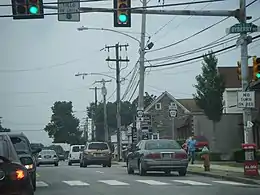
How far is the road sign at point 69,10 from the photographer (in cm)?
1933

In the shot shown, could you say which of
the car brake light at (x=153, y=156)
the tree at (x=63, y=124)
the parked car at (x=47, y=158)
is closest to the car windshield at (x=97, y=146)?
the parked car at (x=47, y=158)

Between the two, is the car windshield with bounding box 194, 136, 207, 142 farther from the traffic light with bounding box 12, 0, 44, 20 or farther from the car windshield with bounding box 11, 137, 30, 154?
the car windshield with bounding box 11, 137, 30, 154

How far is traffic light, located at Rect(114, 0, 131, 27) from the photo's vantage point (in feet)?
62.1

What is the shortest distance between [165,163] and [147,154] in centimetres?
79

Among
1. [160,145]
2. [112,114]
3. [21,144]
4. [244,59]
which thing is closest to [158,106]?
[112,114]

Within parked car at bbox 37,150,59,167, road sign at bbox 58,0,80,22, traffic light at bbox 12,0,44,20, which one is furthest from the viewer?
parked car at bbox 37,150,59,167

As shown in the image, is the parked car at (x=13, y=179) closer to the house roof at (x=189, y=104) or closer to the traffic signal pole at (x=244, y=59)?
the traffic signal pole at (x=244, y=59)

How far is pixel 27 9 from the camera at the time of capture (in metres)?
18.4

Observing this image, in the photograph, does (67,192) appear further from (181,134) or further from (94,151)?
(181,134)

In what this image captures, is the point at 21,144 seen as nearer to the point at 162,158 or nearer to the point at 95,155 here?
the point at 162,158

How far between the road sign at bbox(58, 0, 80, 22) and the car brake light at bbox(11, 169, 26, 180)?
35.8 feet

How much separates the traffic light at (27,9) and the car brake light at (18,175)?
32.8 ft

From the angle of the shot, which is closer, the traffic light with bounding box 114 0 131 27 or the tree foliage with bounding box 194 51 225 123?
the traffic light with bounding box 114 0 131 27

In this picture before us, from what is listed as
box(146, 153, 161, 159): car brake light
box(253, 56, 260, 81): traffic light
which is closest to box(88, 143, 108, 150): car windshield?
box(146, 153, 161, 159): car brake light
